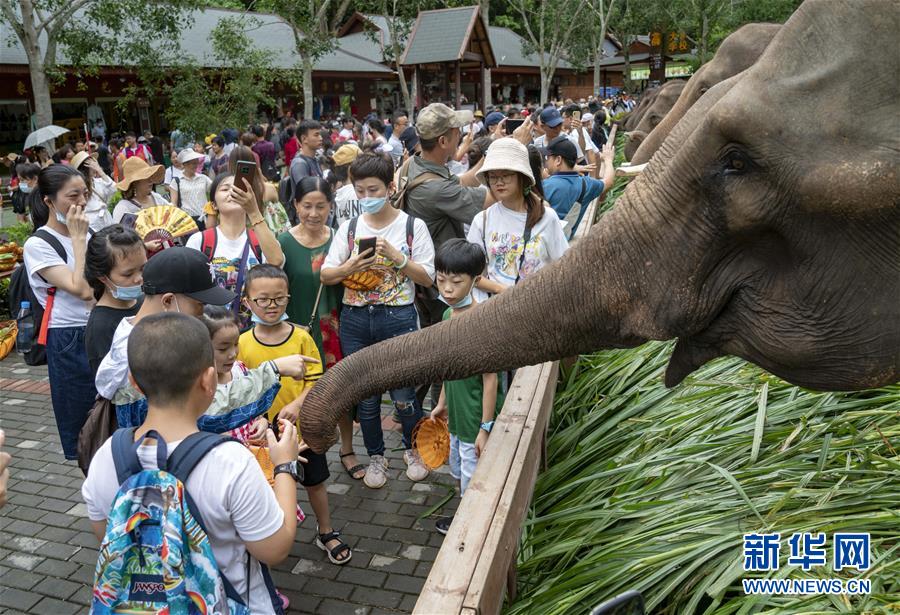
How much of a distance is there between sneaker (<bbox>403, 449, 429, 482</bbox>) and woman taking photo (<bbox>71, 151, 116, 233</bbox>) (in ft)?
9.50

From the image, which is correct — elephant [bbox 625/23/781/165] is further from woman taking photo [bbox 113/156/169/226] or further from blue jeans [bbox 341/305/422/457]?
woman taking photo [bbox 113/156/169/226]

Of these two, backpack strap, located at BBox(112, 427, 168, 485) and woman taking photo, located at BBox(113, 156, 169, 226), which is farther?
woman taking photo, located at BBox(113, 156, 169, 226)

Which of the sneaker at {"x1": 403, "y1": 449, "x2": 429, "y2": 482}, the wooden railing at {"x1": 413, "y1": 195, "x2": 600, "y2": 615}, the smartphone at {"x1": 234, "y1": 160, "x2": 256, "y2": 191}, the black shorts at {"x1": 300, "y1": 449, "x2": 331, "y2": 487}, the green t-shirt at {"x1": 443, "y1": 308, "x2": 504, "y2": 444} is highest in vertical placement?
the smartphone at {"x1": 234, "y1": 160, "x2": 256, "y2": 191}

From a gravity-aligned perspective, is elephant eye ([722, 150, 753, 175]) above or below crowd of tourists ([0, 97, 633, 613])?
above

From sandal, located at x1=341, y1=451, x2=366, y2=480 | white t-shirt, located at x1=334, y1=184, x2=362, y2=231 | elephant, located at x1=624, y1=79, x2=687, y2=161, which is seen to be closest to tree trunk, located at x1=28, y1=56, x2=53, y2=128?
white t-shirt, located at x1=334, y1=184, x2=362, y2=231

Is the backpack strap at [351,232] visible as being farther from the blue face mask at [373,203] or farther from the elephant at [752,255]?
the elephant at [752,255]

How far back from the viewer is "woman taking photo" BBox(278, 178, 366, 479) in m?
5.19

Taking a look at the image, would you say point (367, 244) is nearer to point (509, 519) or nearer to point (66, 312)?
point (66, 312)

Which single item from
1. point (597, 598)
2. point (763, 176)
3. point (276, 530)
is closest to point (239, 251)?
point (276, 530)

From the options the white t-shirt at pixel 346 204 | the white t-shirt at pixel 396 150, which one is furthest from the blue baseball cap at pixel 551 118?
the white t-shirt at pixel 396 150

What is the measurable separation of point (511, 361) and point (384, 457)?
3.50m

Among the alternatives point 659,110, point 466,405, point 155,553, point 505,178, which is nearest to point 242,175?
point 505,178

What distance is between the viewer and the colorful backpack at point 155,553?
217 centimetres

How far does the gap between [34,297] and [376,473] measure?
8.86ft
